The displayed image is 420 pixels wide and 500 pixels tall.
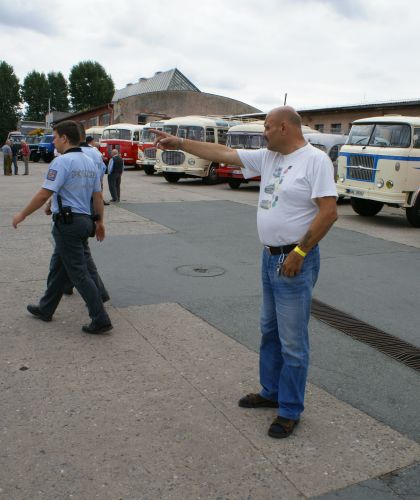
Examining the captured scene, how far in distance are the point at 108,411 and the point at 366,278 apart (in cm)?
507

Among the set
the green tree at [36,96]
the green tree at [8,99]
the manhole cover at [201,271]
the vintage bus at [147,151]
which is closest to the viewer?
the manhole cover at [201,271]

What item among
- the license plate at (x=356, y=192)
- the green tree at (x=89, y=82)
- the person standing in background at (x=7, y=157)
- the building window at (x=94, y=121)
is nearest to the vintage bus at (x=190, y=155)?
the person standing in background at (x=7, y=157)

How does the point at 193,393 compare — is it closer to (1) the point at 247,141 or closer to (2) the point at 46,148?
(1) the point at 247,141

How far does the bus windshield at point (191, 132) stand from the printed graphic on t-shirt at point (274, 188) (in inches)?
823

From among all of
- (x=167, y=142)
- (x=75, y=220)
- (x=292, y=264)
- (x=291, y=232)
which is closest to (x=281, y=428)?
(x=292, y=264)

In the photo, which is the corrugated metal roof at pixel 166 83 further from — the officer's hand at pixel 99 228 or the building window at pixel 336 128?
the officer's hand at pixel 99 228

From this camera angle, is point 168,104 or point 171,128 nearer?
point 171,128

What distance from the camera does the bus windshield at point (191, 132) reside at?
24141 mm

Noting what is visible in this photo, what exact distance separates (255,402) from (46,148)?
122 ft

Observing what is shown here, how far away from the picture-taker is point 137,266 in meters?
8.08

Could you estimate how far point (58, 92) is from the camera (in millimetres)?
115312

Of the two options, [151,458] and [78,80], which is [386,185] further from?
[78,80]

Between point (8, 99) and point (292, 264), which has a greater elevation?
point (8, 99)

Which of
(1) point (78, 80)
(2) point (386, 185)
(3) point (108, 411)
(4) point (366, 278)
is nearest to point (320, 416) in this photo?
(3) point (108, 411)
